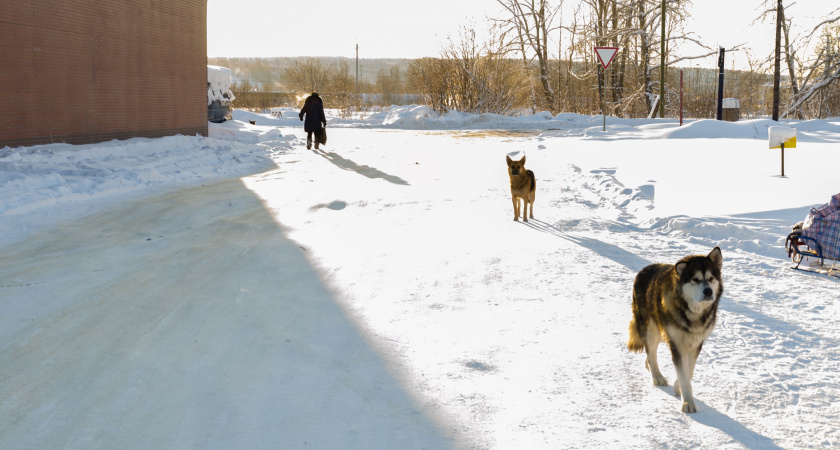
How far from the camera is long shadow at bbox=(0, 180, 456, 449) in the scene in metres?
3.88

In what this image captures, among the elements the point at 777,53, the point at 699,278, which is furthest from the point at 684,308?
the point at 777,53

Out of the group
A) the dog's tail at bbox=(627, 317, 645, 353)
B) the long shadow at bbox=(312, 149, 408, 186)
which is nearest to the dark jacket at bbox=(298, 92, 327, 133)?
the long shadow at bbox=(312, 149, 408, 186)

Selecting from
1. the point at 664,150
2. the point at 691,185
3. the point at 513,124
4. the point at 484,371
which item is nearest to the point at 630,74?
the point at 513,124

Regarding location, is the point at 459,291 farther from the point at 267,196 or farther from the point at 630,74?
the point at 630,74

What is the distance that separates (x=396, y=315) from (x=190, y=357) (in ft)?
5.55

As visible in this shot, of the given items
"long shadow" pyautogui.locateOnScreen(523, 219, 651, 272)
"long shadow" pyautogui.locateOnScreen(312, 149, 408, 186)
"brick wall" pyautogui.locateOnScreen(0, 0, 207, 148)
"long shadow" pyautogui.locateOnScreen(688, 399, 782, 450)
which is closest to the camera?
"long shadow" pyautogui.locateOnScreen(688, 399, 782, 450)

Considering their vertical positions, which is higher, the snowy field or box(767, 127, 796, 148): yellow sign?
box(767, 127, 796, 148): yellow sign

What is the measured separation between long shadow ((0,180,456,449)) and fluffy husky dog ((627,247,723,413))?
134 cm

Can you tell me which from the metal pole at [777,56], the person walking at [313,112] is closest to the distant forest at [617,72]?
the metal pole at [777,56]

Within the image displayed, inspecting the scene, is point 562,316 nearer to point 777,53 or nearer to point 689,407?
point 689,407

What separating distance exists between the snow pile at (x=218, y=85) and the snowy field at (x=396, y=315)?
17481mm

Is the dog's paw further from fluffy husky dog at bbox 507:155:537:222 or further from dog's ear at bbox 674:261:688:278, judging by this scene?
fluffy husky dog at bbox 507:155:537:222

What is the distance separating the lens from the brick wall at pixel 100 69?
15.9 m

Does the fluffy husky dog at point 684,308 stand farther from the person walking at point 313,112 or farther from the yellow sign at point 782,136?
the person walking at point 313,112
